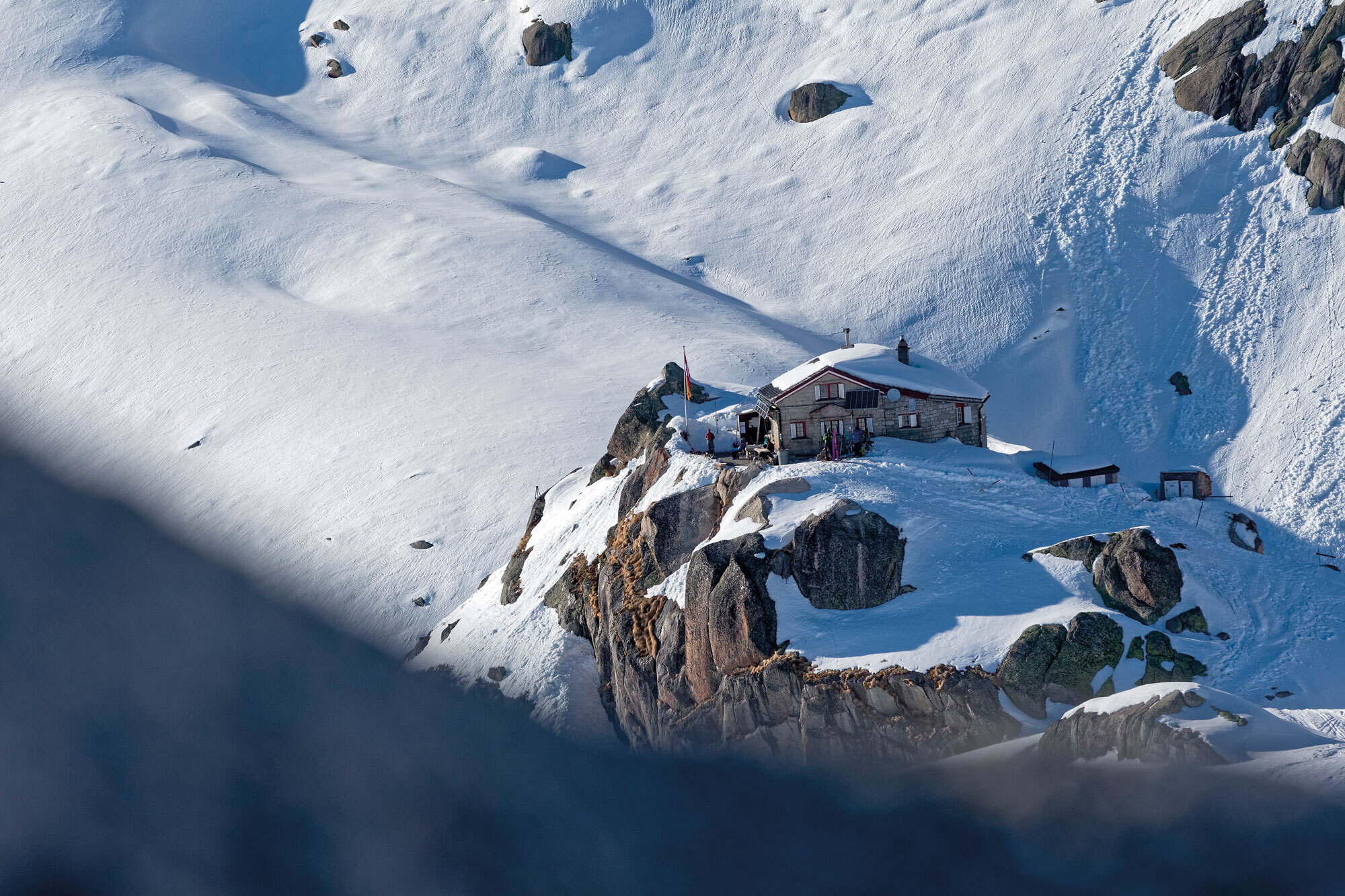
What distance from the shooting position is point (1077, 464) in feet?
120

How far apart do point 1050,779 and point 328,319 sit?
54.3 metres

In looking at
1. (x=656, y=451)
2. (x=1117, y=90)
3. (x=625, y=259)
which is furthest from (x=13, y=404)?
(x=1117, y=90)

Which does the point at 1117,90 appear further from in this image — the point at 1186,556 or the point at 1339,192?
the point at 1186,556

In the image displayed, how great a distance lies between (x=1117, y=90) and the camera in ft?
243

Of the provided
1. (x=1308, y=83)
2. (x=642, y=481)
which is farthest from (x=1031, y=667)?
(x=1308, y=83)

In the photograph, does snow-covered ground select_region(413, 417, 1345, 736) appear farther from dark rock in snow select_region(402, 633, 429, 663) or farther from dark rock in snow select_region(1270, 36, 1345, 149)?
dark rock in snow select_region(1270, 36, 1345, 149)

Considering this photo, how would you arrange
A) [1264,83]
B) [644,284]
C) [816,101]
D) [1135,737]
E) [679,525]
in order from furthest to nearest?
[816,101] → [644,284] → [1264,83] → [679,525] → [1135,737]

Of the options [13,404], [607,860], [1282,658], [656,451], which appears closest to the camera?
[1282,658]

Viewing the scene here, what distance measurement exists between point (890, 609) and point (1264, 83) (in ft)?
180

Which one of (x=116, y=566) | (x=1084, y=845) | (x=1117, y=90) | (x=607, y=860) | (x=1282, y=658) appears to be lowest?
(x=116, y=566)

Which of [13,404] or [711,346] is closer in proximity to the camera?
[711,346]

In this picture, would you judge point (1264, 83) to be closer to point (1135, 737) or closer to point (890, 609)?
point (890, 609)

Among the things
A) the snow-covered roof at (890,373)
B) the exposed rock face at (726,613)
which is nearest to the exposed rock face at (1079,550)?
the exposed rock face at (726,613)

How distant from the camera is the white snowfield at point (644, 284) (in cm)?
3600
